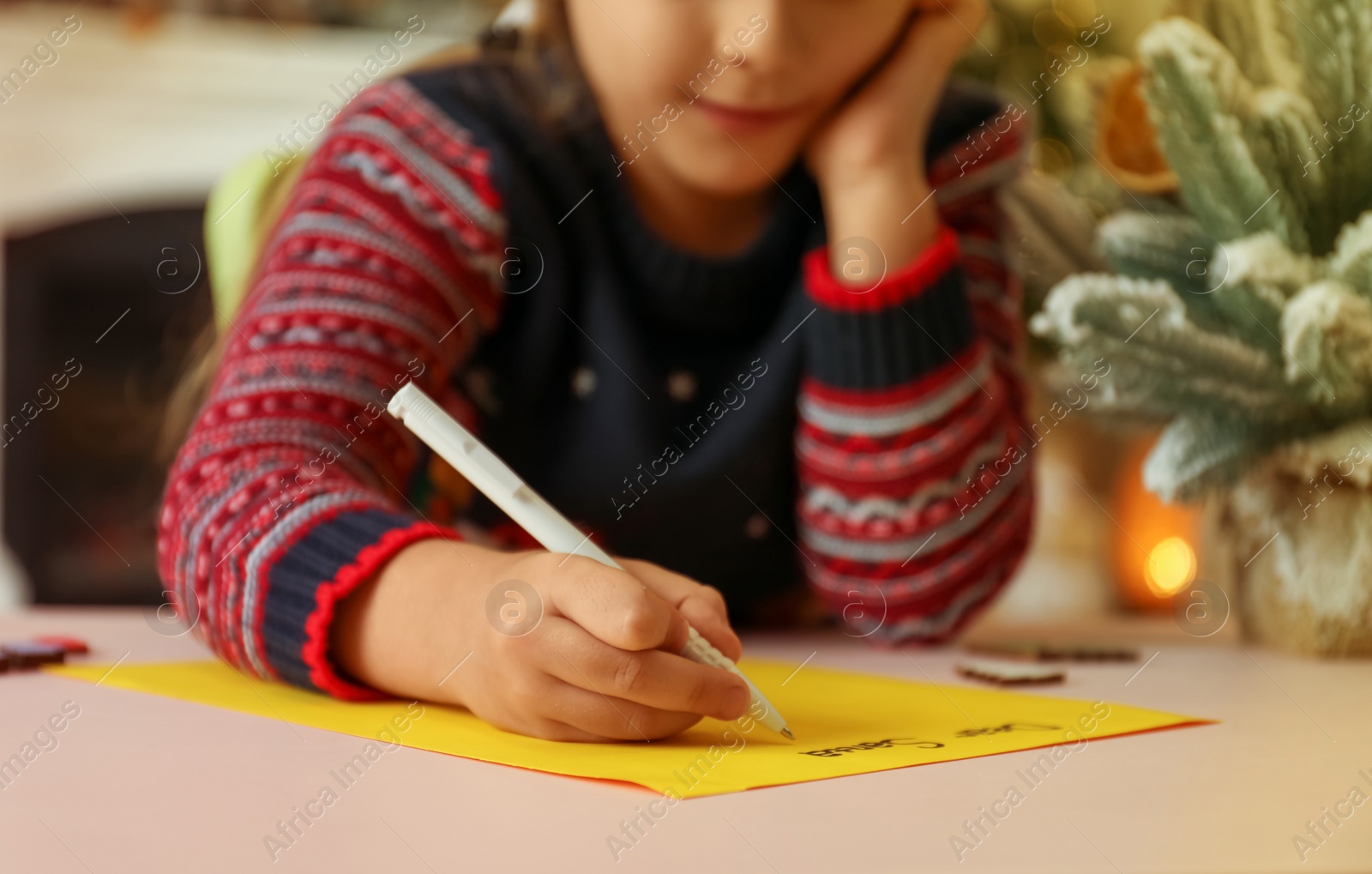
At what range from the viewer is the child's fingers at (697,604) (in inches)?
15.9

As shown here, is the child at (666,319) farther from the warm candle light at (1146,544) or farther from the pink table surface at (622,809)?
the warm candle light at (1146,544)

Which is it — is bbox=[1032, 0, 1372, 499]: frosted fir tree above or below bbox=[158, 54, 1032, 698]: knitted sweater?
above

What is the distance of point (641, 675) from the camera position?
36cm

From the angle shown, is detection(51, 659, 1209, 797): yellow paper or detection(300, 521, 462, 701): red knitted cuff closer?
detection(51, 659, 1209, 797): yellow paper

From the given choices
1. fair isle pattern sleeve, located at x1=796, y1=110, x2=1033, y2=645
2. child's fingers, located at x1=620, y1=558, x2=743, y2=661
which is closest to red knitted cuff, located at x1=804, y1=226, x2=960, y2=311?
fair isle pattern sleeve, located at x1=796, y1=110, x2=1033, y2=645

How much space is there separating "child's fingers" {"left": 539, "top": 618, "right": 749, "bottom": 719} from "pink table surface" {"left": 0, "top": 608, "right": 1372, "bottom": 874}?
0.12 feet

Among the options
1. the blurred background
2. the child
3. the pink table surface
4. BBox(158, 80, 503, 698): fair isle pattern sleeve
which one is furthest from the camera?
the blurred background

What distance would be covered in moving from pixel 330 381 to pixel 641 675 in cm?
27

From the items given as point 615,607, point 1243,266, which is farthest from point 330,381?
point 1243,266

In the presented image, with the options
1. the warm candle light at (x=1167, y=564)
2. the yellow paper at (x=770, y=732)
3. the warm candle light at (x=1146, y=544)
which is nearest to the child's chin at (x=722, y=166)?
the yellow paper at (x=770, y=732)

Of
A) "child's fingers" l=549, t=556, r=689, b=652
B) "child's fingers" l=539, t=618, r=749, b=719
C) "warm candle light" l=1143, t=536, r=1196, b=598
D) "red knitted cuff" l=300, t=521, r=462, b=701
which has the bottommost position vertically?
"warm candle light" l=1143, t=536, r=1196, b=598

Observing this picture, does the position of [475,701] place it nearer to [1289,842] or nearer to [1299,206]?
[1289,842]

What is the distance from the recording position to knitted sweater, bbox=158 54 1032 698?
58cm

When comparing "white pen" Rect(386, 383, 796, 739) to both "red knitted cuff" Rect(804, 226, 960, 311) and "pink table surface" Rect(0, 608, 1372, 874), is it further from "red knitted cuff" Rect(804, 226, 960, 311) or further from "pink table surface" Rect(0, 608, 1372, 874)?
"red knitted cuff" Rect(804, 226, 960, 311)
